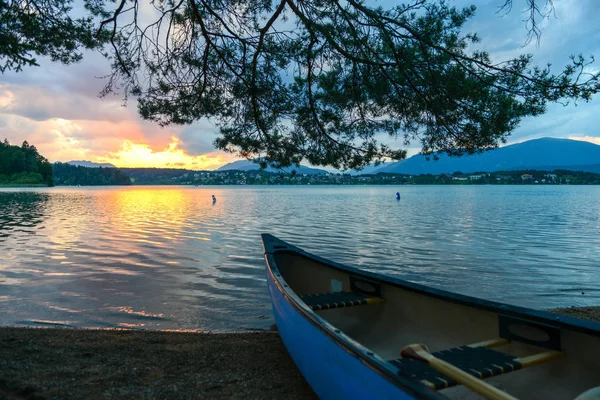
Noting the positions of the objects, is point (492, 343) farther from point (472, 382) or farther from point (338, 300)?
point (338, 300)

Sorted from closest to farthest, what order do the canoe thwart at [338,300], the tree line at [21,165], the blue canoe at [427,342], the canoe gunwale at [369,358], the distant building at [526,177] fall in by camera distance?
the canoe gunwale at [369,358] < the blue canoe at [427,342] < the canoe thwart at [338,300] < the tree line at [21,165] < the distant building at [526,177]

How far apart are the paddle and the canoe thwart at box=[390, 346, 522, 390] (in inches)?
4.9

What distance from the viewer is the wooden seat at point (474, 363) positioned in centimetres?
271

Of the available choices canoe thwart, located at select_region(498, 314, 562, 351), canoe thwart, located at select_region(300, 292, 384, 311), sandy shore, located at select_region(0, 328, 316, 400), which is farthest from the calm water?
canoe thwart, located at select_region(498, 314, 562, 351)

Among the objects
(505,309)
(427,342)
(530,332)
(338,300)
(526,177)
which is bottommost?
(427,342)

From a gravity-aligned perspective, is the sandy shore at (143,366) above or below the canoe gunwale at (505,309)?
below

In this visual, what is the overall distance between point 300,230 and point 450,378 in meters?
18.6

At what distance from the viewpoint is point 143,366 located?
4.73m

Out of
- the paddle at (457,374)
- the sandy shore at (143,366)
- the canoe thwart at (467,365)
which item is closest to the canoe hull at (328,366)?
the canoe thwart at (467,365)

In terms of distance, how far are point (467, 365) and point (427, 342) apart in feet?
4.28

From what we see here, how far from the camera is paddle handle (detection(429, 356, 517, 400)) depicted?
6.89 feet

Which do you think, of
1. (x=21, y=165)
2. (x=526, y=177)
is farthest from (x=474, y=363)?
(x=526, y=177)

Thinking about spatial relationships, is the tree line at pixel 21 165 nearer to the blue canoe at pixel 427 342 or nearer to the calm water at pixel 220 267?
the calm water at pixel 220 267

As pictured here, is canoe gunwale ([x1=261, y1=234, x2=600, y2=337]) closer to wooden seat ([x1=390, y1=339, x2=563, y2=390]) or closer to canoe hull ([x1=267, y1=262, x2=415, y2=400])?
wooden seat ([x1=390, y1=339, x2=563, y2=390])
